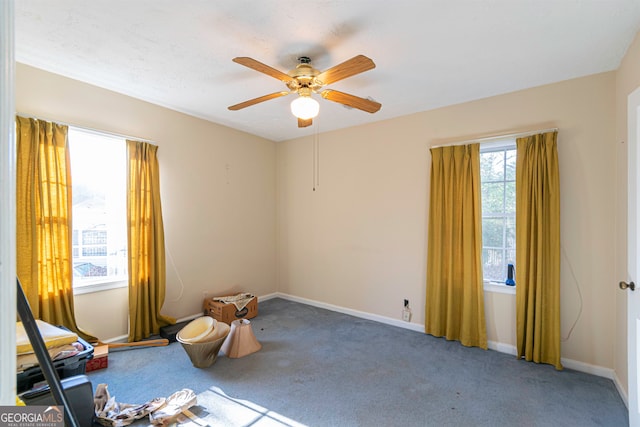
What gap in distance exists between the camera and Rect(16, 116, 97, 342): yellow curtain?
7.91ft

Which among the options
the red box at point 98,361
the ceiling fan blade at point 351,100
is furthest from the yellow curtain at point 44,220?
the ceiling fan blade at point 351,100

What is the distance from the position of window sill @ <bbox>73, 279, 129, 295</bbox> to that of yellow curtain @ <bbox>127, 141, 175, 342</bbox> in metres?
0.12

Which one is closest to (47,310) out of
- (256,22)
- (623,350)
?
(256,22)

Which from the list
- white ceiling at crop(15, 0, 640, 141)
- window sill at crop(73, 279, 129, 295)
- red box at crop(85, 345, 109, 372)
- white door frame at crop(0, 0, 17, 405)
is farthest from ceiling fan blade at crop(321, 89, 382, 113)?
red box at crop(85, 345, 109, 372)

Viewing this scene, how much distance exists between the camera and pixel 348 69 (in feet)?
6.36

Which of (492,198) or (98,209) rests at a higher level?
(492,198)

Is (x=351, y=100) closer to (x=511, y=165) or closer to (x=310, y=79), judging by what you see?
(x=310, y=79)

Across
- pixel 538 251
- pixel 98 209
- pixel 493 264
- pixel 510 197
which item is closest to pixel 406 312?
pixel 493 264

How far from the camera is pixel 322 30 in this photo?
2.00m

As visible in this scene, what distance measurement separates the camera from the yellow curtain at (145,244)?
3107 millimetres

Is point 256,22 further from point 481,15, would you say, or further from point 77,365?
point 77,365

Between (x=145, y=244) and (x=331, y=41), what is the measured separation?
276 cm

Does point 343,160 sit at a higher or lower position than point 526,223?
higher

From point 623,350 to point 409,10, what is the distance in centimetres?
295
